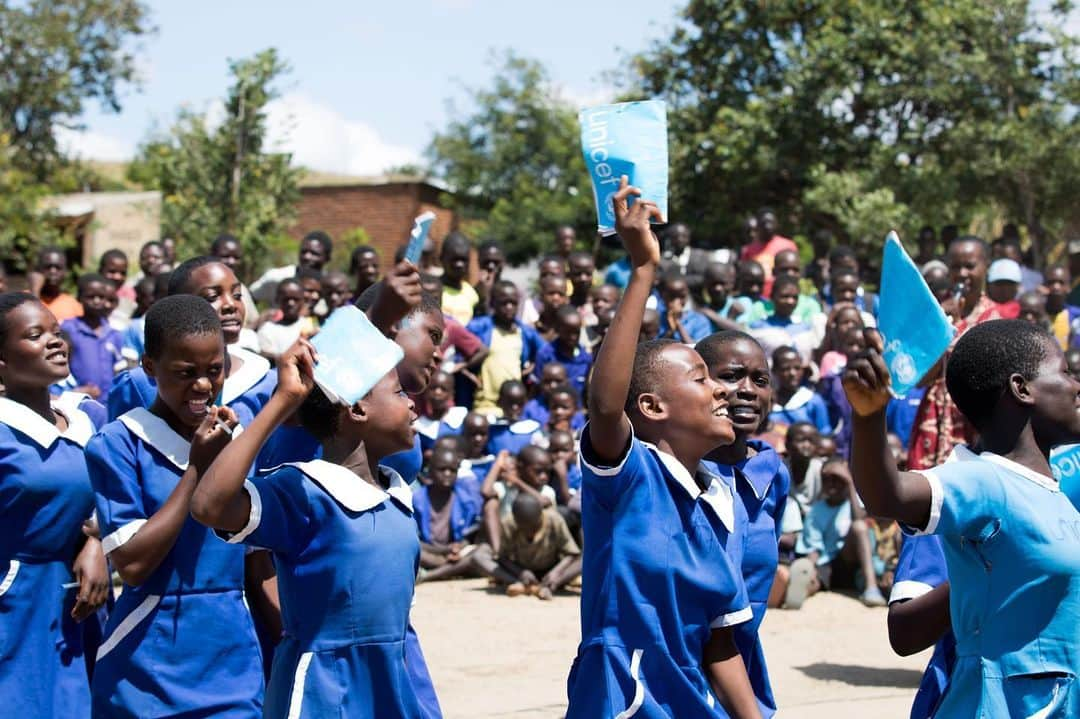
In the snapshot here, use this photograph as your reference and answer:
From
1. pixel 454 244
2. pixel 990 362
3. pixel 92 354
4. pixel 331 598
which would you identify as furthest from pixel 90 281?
pixel 990 362

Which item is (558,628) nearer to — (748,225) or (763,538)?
(763,538)

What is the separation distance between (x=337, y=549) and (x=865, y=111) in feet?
46.5

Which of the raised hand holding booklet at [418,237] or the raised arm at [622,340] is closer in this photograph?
the raised arm at [622,340]

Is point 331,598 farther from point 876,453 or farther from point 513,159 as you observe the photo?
point 513,159

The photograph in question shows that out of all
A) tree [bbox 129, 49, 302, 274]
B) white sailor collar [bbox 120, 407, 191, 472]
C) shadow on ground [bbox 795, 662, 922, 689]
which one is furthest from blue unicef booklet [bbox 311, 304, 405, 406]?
tree [bbox 129, 49, 302, 274]

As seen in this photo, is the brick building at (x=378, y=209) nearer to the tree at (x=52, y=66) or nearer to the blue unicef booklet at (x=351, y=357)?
the tree at (x=52, y=66)

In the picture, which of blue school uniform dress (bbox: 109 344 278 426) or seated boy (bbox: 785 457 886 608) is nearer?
blue school uniform dress (bbox: 109 344 278 426)

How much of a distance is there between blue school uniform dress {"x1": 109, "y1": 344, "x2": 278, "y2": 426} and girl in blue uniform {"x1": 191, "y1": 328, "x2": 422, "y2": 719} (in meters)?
0.80

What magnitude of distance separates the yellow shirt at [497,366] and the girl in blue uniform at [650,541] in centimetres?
636

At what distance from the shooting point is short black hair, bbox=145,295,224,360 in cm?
342

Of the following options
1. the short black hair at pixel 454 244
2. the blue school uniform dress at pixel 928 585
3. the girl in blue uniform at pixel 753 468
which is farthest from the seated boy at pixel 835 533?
the blue school uniform dress at pixel 928 585

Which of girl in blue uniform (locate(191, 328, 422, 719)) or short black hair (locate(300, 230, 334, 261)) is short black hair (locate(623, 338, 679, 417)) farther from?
short black hair (locate(300, 230, 334, 261))

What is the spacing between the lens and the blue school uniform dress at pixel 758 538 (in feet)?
11.9

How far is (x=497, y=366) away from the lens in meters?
9.58
